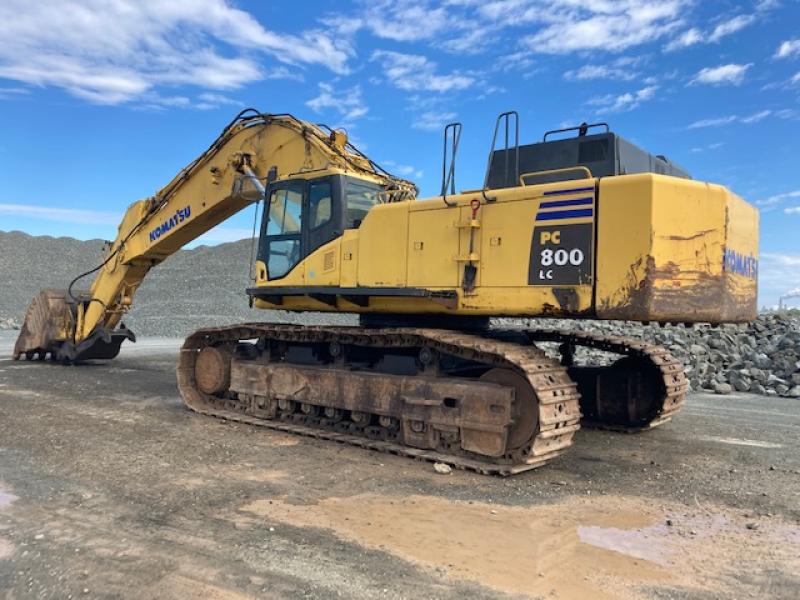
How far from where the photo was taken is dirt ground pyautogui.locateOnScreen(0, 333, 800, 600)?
3.73 meters

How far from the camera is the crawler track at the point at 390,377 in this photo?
6.04 m

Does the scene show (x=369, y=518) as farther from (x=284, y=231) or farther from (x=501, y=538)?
(x=284, y=231)

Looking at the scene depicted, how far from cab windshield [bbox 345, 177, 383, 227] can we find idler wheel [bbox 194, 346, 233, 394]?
9.30 feet

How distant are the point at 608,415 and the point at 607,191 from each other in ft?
12.3

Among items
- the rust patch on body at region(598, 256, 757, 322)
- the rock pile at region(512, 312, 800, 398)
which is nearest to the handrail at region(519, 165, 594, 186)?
the rust patch on body at region(598, 256, 757, 322)

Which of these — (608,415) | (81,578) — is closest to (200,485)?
(81,578)

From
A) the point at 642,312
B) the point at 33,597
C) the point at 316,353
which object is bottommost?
the point at 33,597

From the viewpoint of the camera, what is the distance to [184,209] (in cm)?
1103

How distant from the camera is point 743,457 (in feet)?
23.2

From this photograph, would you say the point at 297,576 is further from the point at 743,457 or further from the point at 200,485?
the point at 743,457

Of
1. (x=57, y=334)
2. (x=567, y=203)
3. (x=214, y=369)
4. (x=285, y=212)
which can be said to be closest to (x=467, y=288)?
(x=567, y=203)

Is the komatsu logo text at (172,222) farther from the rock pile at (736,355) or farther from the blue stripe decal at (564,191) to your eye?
the rock pile at (736,355)

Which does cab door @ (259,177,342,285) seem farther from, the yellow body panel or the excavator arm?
the yellow body panel

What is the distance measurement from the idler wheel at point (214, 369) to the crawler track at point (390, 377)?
9 centimetres
